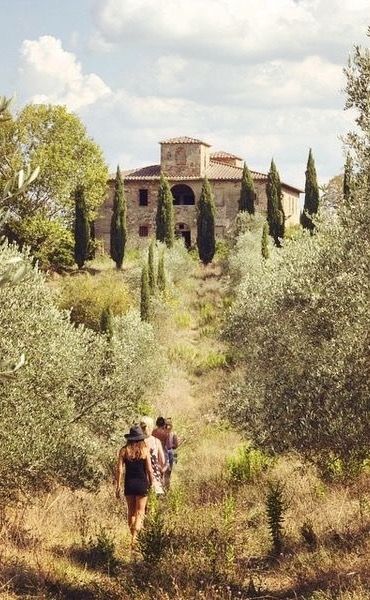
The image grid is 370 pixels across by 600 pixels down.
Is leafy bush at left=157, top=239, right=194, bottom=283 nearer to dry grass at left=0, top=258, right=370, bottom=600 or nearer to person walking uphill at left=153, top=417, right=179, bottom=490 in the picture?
dry grass at left=0, top=258, right=370, bottom=600

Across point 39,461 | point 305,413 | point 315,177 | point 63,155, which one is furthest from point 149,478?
point 315,177

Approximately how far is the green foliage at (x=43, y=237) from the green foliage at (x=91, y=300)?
10026 mm

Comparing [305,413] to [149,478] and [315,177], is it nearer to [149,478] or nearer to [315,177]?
[149,478]

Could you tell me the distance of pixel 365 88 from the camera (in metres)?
13.4

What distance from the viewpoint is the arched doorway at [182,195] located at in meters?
77.3

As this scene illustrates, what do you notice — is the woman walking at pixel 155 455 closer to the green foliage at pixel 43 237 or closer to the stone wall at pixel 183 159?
the green foliage at pixel 43 237

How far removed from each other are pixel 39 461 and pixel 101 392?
297 cm

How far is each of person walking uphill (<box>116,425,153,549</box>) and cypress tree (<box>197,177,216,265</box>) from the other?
5509 centimetres

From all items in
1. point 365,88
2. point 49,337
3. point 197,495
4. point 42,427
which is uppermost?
point 365,88

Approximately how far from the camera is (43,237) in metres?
58.7

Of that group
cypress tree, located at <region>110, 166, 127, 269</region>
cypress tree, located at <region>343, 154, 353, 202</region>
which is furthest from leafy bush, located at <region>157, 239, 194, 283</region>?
A: cypress tree, located at <region>343, 154, 353, 202</region>

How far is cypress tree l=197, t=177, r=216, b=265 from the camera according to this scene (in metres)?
68.6

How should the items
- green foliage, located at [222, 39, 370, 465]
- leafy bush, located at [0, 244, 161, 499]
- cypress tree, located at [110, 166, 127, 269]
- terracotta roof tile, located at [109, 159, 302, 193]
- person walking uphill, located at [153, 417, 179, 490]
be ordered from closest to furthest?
green foliage, located at [222, 39, 370, 465] → leafy bush, located at [0, 244, 161, 499] → person walking uphill, located at [153, 417, 179, 490] → cypress tree, located at [110, 166, 127, 269] → terracotta roof tile, located at [109, 159, 302, 193]

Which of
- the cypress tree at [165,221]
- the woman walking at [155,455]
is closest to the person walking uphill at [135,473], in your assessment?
the woman walking at [155,455]
